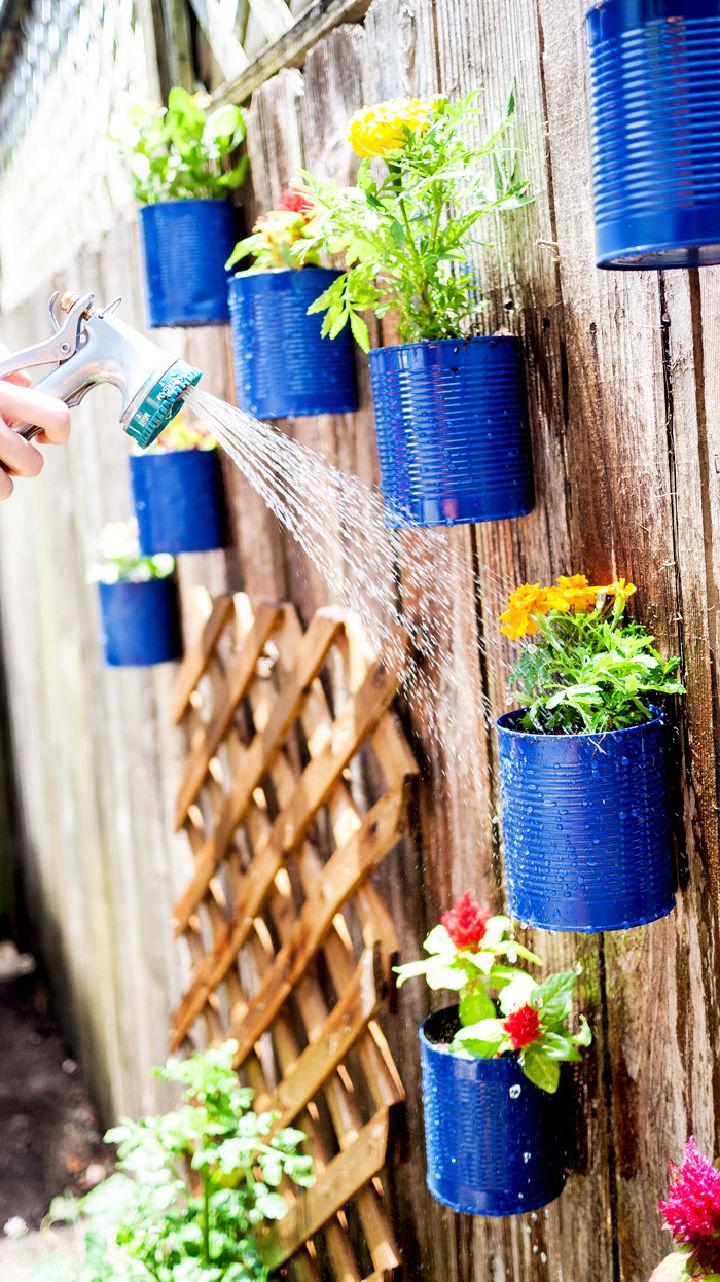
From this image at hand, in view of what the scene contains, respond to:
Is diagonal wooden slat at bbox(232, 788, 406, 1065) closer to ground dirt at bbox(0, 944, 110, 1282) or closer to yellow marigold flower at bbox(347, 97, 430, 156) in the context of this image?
yellow marigold flower at bbox(347, 97, 430, 156)

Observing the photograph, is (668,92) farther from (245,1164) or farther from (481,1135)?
(245,1164)

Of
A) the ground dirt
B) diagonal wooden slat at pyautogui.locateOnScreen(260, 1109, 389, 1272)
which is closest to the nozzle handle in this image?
diagonal wooden slat at pyautogui.locateOnScreen(260, 1109, 389, 1272)

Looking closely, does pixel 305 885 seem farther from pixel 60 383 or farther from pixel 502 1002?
pixel 60 383

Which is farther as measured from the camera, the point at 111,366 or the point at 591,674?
the point at 111,366

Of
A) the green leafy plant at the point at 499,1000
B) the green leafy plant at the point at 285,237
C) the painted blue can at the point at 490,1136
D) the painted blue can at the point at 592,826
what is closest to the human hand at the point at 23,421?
the green leafy plant at the point at 285,237

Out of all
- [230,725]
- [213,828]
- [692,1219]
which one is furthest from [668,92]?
[213,828]

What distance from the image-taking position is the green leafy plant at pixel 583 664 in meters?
1.11

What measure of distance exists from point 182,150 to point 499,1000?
1318 millimetres

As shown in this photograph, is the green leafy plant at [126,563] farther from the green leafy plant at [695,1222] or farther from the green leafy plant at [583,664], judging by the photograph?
the green leafy plant at [695,1222]

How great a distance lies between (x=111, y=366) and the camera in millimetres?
1253

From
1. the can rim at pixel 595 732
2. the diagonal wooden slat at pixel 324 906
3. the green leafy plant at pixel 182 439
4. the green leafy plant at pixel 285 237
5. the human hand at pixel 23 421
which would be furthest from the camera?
the green leafy plant at pixel 182 439

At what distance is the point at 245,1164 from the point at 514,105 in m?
1.47

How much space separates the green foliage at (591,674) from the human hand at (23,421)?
1.62 feet

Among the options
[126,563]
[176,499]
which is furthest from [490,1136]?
[126,563]
